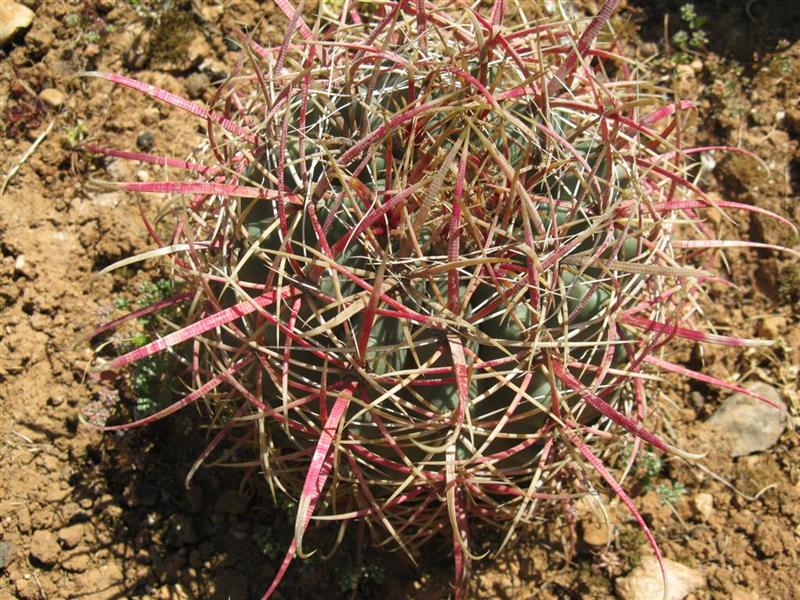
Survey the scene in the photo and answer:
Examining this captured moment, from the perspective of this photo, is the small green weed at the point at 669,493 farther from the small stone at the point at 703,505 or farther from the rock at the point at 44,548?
the rock at the point at 44,548

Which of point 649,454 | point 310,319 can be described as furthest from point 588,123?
point 649,454

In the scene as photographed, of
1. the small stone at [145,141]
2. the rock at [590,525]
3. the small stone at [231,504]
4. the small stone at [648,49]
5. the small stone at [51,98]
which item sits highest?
the small stone at [648,49]

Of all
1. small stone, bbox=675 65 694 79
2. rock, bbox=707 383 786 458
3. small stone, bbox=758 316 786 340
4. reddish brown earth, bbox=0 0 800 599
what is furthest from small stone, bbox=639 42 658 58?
rock, bbox=707 383 786 458

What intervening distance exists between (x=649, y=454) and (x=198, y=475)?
1196 mm

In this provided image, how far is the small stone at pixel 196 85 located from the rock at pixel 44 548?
136 centimetres

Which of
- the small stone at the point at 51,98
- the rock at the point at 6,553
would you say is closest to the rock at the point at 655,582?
the rock at the point at 6,553

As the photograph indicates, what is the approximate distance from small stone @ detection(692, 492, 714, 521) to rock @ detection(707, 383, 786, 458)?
0.15m

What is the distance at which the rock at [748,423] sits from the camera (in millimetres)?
2250

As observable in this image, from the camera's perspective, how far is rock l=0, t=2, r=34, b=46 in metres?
2.44

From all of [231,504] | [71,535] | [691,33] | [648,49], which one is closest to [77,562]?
[71,535]

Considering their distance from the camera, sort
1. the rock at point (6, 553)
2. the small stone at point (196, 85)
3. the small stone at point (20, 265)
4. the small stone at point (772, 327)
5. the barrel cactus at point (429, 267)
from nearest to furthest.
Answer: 1. the barrel cactus at point (429, 267)
2. the rock at point (6, 553)
3. the small stone at point (20, 265)
4. the small stone at point (772, 327)
5. the small stone at point (196, 85)

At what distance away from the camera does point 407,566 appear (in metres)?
2.03

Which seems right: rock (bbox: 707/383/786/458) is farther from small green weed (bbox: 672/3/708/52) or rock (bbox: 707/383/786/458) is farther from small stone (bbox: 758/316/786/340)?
small green weed (bbox: 672/3/708/52)

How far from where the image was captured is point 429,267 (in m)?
1.29
